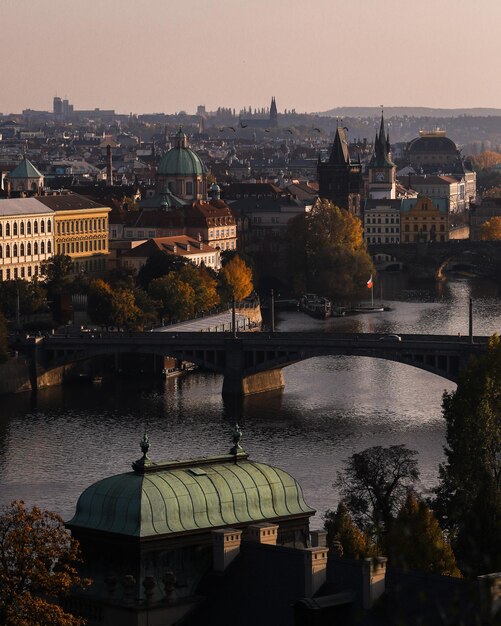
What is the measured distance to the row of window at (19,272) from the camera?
92125mm

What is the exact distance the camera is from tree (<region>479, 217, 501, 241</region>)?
133375 millimetres

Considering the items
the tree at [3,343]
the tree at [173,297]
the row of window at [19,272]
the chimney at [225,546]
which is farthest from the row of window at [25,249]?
the chimney at [225,546]

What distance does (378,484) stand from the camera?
44.1m

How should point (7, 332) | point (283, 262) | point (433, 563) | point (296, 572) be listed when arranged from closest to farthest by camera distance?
point (296, 572) → point (433, 563) → point (7, 332) → point (283, 262)

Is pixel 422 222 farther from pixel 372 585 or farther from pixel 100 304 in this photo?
pixel 372 585

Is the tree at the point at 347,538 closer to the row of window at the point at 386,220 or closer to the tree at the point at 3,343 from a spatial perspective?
the tree at the point at 3,343

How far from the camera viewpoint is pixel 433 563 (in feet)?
110

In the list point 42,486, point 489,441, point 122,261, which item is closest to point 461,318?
point 122,261

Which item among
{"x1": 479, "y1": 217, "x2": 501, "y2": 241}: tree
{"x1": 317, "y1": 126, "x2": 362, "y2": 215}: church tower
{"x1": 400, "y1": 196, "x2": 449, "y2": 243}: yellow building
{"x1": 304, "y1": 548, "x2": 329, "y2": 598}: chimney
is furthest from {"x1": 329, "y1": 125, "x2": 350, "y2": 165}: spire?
{"x1": 304, "y1": 548, "x2": 329, "y2": 598}: chimney

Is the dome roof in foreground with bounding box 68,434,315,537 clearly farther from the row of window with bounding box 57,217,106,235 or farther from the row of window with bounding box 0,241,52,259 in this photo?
the row of window with bounding box 57,217,106,235

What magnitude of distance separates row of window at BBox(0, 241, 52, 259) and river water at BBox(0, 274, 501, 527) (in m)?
18.6

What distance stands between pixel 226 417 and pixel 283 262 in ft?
151

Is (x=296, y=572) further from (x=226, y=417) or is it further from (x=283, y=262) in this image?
(x=283, y=262)

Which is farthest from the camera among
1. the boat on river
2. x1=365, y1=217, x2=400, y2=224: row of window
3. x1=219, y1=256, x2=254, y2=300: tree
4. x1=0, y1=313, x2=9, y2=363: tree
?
x1=365, y1=217, x2=400, y2=224: row of window
